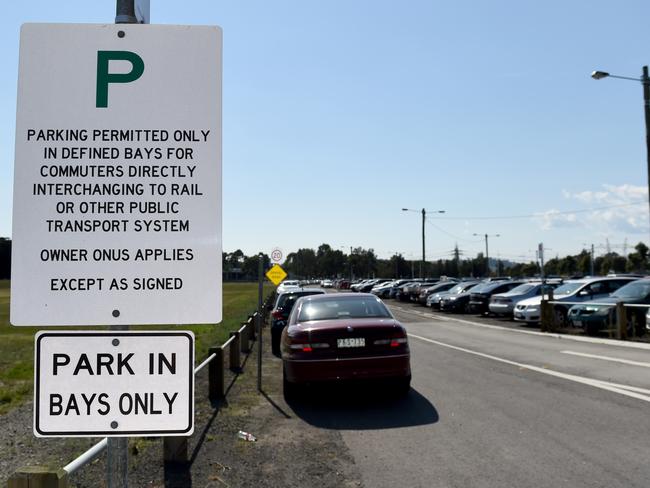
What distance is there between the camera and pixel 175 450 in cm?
552

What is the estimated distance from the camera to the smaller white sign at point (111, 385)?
2.04 meters

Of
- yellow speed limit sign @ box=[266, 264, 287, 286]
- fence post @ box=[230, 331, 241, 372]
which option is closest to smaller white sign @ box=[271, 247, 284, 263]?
yellow speed limit sign @ box=[266, 264, 287, 286]

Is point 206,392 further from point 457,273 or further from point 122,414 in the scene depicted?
point 457,273

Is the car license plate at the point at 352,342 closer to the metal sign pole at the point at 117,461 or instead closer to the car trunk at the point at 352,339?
the car trunk at the point at 352,339

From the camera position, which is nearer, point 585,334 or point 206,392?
point 206,392

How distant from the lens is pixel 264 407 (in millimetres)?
8367

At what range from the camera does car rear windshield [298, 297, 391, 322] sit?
895cm

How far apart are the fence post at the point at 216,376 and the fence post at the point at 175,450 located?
9.57 feet

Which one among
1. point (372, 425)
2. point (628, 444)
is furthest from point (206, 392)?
point (628, 444)

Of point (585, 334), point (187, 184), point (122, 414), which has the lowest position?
point (585, 334)

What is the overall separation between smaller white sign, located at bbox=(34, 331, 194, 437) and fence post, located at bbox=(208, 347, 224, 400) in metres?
6.51

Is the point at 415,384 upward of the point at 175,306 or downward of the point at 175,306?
downward

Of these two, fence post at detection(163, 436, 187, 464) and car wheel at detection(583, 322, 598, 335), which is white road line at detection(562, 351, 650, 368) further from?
fence post at detection(163, 436, 187, 464)

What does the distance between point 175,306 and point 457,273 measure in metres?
134
